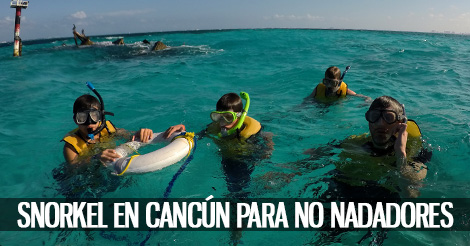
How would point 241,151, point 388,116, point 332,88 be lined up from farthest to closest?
point 332,88 < point 241,151 < point 388,116

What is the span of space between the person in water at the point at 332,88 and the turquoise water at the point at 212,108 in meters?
0.27

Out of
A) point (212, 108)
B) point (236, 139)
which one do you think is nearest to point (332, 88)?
point (212, 108)

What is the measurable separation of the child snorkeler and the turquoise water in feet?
1.18

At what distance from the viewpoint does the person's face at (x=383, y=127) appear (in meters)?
3.32

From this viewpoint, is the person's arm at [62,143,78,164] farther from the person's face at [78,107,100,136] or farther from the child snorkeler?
the person's face at [78,107,100,136]

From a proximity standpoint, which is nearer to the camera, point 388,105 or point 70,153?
point 388,105

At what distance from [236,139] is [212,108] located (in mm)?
4025

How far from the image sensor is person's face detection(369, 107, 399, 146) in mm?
3324

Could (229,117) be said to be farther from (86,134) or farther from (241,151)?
(86,134)

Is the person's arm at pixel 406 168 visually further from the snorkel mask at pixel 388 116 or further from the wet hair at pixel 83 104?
the wet hair at pixel 83 104

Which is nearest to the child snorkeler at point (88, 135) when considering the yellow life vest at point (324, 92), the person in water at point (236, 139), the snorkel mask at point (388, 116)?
the person in water at point (236, 139)

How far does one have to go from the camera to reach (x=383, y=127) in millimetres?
3402

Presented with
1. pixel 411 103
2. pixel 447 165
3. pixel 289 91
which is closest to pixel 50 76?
pixel 289 91

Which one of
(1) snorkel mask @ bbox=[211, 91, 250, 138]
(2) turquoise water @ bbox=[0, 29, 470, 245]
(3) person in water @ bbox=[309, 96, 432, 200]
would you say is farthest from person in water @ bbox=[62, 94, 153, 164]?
(3) person in water @ bbox=[309, 96, 432, 200]
